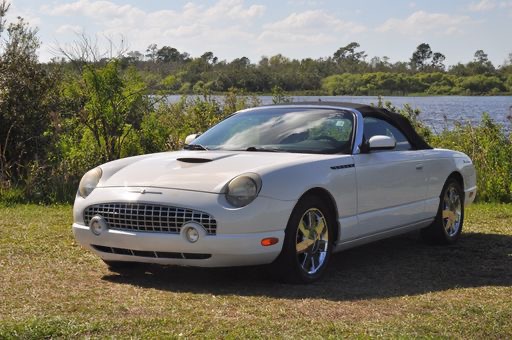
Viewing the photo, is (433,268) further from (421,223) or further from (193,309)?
(193,309)

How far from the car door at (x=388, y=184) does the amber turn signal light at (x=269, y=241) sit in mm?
1059

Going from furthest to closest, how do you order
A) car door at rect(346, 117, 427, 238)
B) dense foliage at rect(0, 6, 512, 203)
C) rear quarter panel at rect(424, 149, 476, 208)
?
dense foliage at rect(0, 6, 512, 203) → rear quarter panel at rect(424, 149, 476, 208) → car door at rect(346, 117, 427, 238)

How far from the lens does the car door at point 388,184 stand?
711 centimetres

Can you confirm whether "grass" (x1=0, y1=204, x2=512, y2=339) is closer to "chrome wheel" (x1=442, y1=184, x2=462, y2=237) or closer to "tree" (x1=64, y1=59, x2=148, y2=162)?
"chrome wheel" (x1=442, y1=184, x2=462, y2=237)

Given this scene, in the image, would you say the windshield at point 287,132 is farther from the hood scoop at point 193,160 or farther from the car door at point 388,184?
the hood scoop at point 193,160

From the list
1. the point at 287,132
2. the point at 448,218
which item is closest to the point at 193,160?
the point at 287,132

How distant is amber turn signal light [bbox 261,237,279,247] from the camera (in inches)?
240

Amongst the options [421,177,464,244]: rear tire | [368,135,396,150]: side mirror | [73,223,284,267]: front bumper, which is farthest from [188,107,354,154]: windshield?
[421,177,464,244]: rear tire

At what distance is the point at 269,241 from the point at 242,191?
0.43 metres

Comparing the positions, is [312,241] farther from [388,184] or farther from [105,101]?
[105,101]

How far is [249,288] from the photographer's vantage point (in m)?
6.28

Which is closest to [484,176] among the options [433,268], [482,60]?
[433,268]

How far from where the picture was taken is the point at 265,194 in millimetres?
6117

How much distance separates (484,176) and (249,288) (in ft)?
24.8
